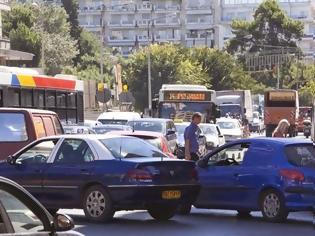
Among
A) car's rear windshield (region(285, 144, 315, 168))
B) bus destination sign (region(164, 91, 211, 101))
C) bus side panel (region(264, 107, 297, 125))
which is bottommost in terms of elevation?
bus side panel (region(264, 107, 297, 125))

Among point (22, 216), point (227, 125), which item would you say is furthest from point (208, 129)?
point (22, 216)

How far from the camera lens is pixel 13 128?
56.7 feet

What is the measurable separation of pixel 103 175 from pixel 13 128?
4.26 metres

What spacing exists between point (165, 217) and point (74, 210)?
2003 millimetres

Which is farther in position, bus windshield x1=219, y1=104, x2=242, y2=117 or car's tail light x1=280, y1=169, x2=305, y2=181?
bus windshield x1=219, y1=104, x2=242, y2=117

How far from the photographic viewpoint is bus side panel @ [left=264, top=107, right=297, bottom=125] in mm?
55906

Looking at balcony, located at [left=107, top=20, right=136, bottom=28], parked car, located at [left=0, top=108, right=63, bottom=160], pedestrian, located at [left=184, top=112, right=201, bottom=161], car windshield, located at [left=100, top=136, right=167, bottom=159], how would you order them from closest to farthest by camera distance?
car windshield, located at [left=100, top=136, right=167, bottom=159] → parked car, located at [left=0, top=108, right=63, bottom=160] → pedestrian, located at [left=184, top=112, right=201, bottom=161] → balcony, located at [left=107, top=20, right=136, bottom=28]

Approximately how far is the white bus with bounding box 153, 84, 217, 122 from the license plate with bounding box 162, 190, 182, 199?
2256cm

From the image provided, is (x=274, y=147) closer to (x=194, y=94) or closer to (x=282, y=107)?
(x=194, y=94)

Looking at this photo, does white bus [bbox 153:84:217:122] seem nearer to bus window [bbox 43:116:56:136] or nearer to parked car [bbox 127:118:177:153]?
parked car [bbox 127:118:177:153]

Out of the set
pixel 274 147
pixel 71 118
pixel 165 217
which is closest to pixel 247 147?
pixel 274 147

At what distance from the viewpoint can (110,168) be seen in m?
13.6

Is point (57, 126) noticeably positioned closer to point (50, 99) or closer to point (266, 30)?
point (50, 99)

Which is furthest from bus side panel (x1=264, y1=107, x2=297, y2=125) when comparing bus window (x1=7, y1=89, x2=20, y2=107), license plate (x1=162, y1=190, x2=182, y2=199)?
license plate (x1=162, y1=190, x2=182, y2=199)
